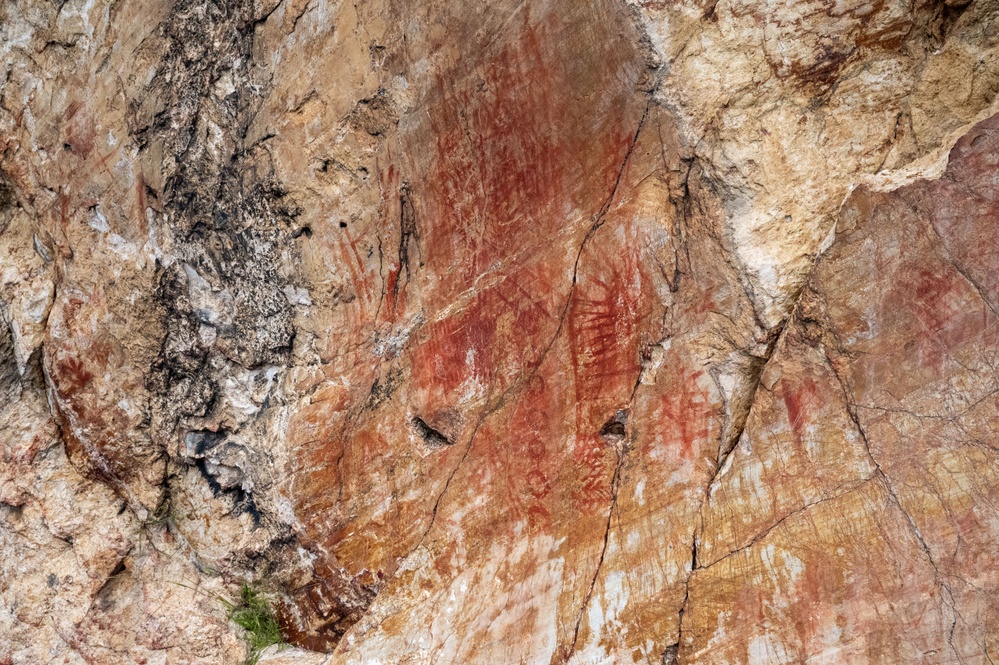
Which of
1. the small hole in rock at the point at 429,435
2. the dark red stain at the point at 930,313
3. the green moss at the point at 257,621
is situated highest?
the dark red stain at the point at 930,313

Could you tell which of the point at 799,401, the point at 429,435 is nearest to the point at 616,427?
the point at 799,401

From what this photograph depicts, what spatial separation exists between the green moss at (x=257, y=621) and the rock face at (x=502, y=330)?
10cm

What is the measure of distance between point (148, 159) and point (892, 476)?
156 inches

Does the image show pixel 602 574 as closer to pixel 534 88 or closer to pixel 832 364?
pixel 832 364

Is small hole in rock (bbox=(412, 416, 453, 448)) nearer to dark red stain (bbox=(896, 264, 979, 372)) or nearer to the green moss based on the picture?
the green moss

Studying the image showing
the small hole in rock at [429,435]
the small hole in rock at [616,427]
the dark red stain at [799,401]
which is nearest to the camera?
the dark red stain at [799,401]

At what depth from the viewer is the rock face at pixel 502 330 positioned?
3.24 metres

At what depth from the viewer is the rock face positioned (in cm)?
324

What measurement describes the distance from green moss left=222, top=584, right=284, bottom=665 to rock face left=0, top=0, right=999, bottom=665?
0.10 meters

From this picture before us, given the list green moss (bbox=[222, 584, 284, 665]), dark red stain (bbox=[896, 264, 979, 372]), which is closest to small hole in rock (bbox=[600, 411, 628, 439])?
dark red stain (bbox=[896, 264, 979, 372])

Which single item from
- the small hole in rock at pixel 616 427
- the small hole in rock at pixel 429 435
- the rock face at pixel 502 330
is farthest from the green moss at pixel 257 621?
the small hole in rock at pixel 616 427

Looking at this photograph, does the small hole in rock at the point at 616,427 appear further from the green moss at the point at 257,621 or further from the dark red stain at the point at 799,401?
the green moss at the point at 257,621

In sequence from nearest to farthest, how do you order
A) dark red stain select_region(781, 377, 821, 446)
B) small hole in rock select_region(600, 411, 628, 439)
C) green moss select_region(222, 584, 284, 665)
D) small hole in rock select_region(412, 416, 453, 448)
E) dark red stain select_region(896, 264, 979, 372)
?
dark red stain select_region(896, 264, 979, 372), dark red stain select_region(781, 377, 821, 446), small hole in rock select_region(600, 411, 628, 439), small hole in rock select_region(412, 416, 453, 448), green moss select_region(222, 584, 284, 665)

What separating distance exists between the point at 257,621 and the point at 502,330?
7.15 feet
